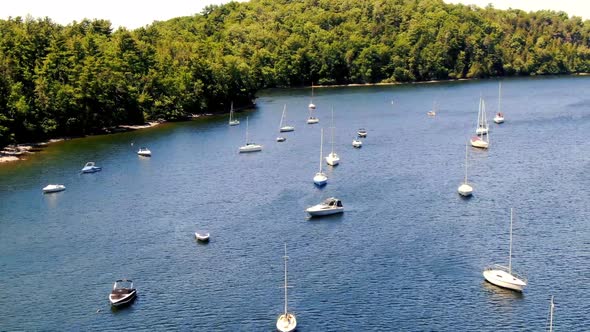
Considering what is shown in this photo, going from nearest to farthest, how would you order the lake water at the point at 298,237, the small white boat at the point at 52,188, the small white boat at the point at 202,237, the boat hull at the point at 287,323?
the boat hull at the point at 287,323 < the lake water at the point at 298,237 < the small white boat at the point at 202,237 < the small white boat at the point at 52,188

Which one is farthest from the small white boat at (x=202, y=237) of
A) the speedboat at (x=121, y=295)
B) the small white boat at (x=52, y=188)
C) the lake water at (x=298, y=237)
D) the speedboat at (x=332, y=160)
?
the speedboat at (x=332, y=160)

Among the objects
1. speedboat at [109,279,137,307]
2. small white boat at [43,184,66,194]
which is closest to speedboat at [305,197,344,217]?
speedboat at [109,279,137,307]

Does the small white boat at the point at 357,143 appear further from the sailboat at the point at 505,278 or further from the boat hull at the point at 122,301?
the boat hull at the point at 122,301

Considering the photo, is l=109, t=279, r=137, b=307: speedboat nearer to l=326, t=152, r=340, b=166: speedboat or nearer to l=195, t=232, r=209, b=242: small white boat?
l=195, t=232, r=209, b=242: small white boat

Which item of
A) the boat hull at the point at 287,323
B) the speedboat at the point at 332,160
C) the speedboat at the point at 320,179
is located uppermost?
the speedboat at the point at 332,160

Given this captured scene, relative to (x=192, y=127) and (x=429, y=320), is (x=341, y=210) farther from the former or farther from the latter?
(x=192, y=127)

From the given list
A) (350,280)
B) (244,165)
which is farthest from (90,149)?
(350,280)
